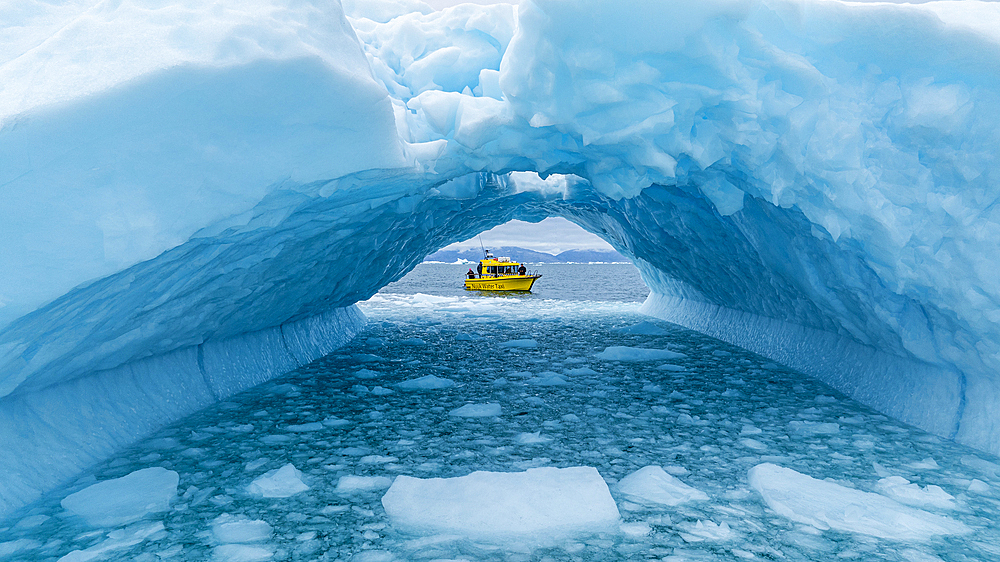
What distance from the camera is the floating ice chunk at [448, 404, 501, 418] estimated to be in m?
4.84

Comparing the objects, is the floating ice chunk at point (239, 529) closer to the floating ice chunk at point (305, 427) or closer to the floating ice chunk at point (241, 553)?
the floating ice chunk at point (241, 553)

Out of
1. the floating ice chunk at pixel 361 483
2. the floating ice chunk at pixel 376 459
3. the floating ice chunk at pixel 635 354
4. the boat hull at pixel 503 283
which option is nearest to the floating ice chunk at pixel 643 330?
the floating ice chunk at pixel 635 354

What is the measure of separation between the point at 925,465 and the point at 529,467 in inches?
89.6

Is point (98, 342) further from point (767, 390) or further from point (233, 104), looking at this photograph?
point (767, 390)

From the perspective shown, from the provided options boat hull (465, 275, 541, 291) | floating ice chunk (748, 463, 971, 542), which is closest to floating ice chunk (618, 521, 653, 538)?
floating ice chunk (748, 463, 971, 542)

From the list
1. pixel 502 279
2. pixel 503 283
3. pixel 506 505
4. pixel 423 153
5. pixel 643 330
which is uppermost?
pixel 423 153

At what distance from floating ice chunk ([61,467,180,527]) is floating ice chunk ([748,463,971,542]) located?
9.92ft

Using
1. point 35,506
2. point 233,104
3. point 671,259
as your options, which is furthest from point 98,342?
point 671,259

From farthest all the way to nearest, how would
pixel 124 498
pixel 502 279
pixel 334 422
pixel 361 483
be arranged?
pixel 502 279 < pixel 334 422 < pixel 361 483 < pixel 124 498

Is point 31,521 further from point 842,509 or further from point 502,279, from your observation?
point 502,279

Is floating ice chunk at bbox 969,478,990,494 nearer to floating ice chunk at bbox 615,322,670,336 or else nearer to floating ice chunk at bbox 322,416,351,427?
floating ice chunk at bbox 322,416,351,427

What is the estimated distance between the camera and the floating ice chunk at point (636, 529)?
A: 9.00ft

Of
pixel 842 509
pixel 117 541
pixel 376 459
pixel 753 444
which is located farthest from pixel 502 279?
pixel 117 541

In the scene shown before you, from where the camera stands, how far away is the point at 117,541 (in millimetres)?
2672
